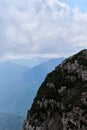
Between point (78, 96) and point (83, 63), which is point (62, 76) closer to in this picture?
point (83, 63)

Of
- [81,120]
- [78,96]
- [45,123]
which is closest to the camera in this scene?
[81,120]

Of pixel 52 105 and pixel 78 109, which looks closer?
pixel 78 109

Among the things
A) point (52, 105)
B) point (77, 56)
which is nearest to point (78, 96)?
point (52, 105)

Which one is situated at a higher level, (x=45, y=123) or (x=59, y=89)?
(x=59, y=89)

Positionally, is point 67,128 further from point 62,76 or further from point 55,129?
point 62,76

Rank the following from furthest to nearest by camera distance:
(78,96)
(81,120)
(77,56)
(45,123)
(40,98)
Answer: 1. (77,56)
2. (40,98)
3. (45,123)
4. (78,96)
5. (81,120)

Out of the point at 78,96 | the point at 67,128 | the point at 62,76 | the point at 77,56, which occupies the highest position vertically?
the point at 77,56
